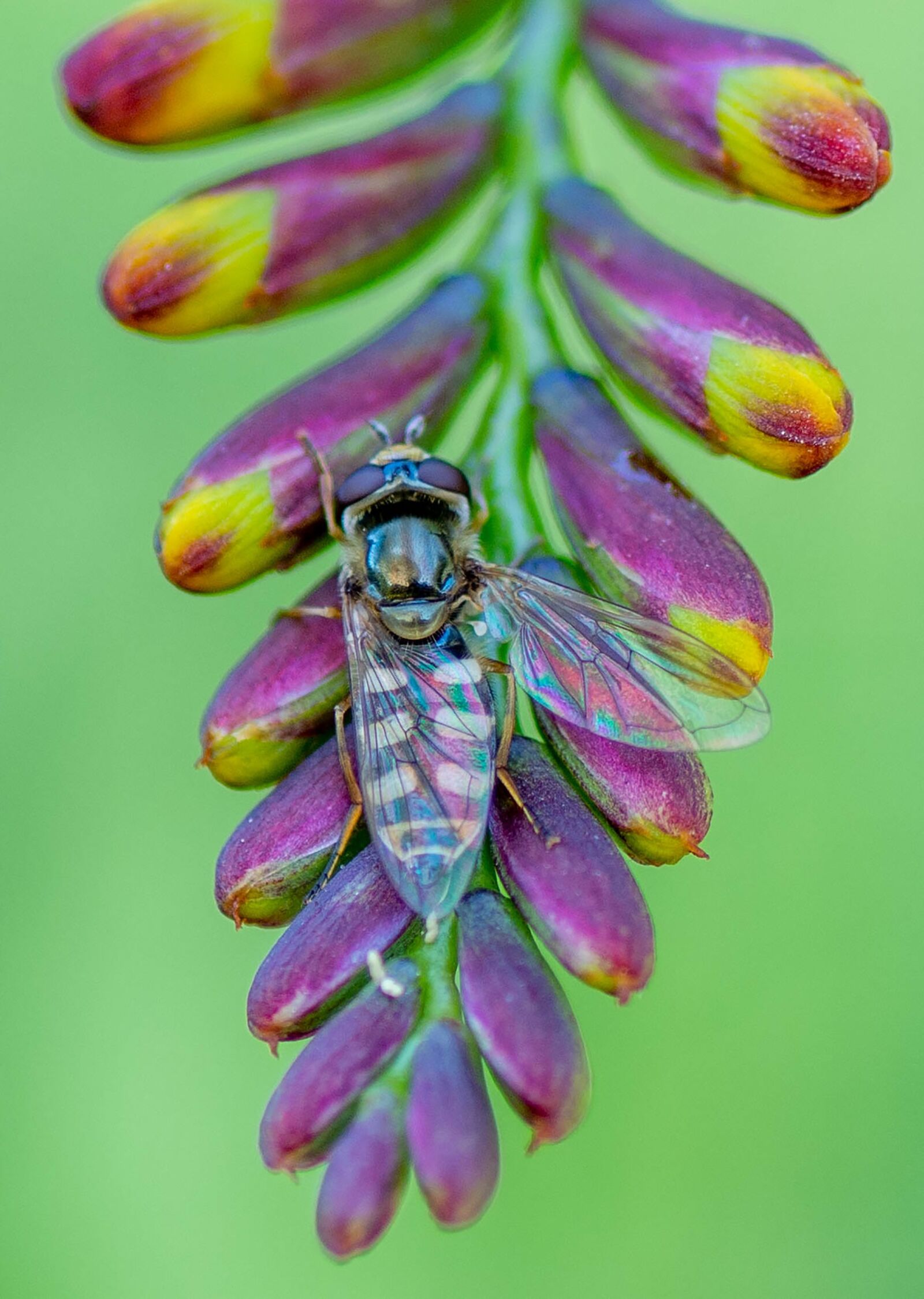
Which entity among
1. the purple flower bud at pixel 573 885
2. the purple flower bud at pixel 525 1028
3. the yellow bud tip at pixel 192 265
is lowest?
the purple flower bud at pixel 525 1028

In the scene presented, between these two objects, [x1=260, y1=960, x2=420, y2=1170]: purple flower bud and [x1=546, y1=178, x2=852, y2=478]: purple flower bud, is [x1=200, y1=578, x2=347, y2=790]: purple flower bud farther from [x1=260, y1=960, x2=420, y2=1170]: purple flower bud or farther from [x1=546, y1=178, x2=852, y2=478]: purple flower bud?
[x1=546, y1=178, x2=852, y2=478]: purple flower bud

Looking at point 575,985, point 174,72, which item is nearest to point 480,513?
point 174,72

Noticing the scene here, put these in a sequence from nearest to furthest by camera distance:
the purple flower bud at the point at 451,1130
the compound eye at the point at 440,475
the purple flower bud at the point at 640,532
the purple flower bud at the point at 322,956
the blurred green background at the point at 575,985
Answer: the purple flower bud at the point at 451,1130 → the purple flower bud at the point at 322,956 → the purple flower bud at the point at 640,532 → the compound eye at the point at 440,475 → the blurred green background at the point at 575,985

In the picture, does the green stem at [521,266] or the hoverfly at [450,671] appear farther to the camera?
the green stem at [521,266]

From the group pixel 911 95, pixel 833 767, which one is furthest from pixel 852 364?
pixel 833 767

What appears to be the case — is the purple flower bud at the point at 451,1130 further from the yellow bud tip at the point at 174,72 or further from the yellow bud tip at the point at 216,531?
the yellow bud tip at the point at 174,72

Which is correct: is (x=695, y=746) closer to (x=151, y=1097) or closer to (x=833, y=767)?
(x=833, y=767)

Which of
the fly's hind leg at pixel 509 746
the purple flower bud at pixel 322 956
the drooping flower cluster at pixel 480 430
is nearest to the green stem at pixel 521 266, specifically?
the drooping flower cluster at pixel 480 430

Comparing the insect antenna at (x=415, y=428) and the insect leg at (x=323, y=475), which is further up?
the insect antenna at (x=415, y=428)
